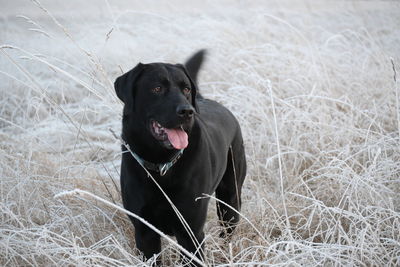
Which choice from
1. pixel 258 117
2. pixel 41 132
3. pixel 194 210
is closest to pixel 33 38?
pixel 41 132

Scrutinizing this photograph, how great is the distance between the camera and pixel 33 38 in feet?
25.8

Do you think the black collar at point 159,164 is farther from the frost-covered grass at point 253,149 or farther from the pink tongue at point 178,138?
the frost-covered grass at point 253,149

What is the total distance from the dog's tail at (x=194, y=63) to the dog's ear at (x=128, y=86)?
0.73 m

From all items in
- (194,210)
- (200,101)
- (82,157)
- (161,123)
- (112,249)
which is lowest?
(82,157)

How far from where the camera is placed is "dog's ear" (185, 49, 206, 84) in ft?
10.1

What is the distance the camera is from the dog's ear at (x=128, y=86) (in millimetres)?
2322

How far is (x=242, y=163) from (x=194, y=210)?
0.90 meters

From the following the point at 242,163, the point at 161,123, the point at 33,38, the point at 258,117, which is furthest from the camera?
the point at 33,38

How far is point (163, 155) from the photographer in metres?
2.37

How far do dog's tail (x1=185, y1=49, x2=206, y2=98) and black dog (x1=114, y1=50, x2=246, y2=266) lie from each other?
584mm

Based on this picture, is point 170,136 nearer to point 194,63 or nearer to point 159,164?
point 159,164

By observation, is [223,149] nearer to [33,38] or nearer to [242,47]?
[242,47]

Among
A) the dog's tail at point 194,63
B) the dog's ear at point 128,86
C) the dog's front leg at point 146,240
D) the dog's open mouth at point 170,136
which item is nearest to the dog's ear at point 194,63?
the dog's tail at point 194,63

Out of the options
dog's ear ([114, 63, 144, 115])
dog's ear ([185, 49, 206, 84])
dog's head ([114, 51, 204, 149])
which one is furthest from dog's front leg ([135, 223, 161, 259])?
dog's ear ([185, 49, 206, 84])
